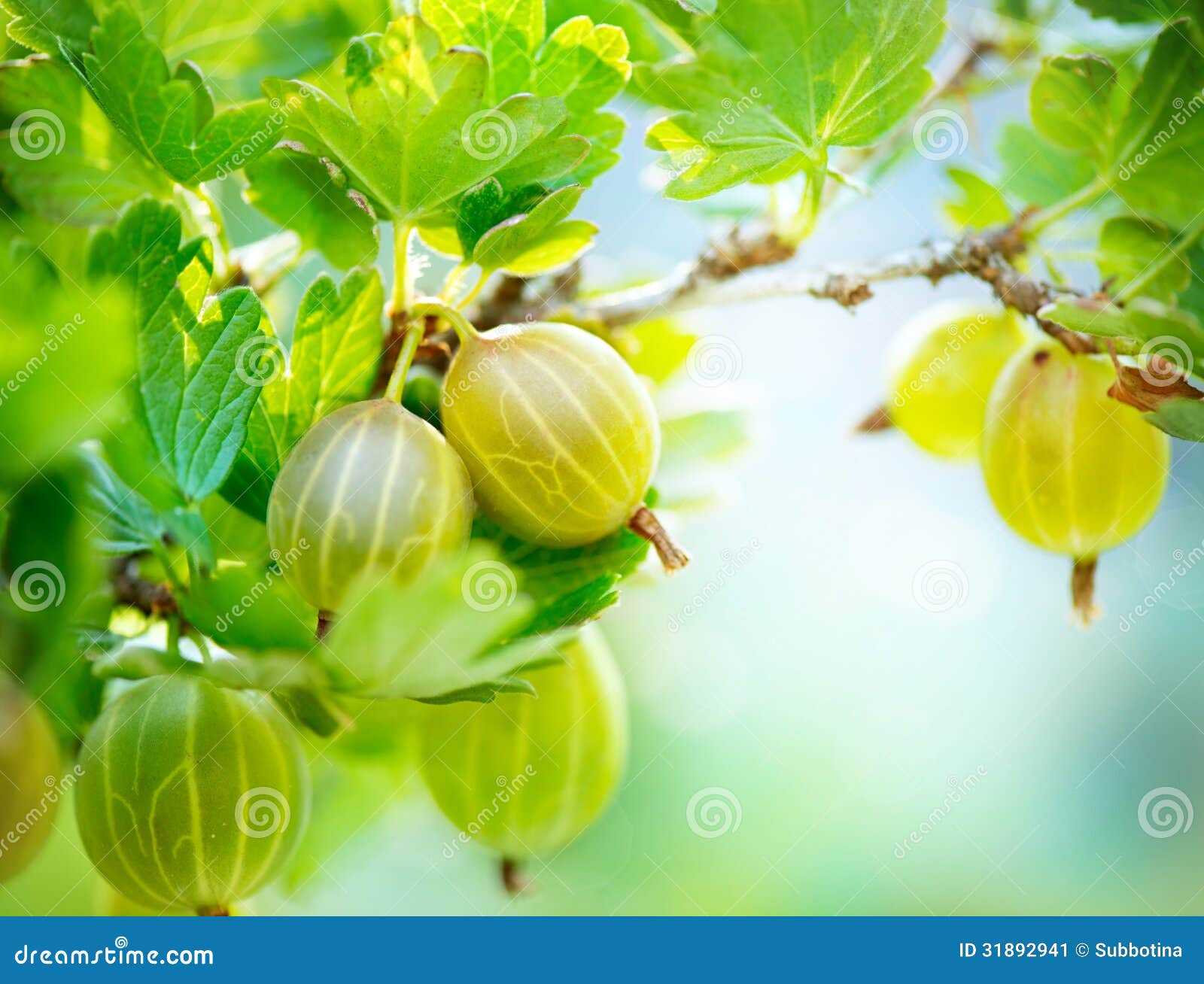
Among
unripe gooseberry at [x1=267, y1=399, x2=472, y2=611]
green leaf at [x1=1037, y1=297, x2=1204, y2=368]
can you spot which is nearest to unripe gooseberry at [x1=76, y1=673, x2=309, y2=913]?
unripe gooseberry at [x1=267, y1=399, x2=472, y2=611]

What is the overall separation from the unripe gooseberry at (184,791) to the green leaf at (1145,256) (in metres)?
0.75

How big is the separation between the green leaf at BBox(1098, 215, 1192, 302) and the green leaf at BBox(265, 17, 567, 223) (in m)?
0.49

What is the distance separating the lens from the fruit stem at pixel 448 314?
645 millimetres

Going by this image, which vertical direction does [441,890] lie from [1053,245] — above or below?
below

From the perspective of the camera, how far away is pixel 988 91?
1.20 metres

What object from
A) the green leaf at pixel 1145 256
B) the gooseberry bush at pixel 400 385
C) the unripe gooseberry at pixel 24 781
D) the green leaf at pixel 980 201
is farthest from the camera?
the green leaf at pixel 980 201

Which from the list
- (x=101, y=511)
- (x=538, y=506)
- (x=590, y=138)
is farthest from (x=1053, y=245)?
(x=101, y=511)

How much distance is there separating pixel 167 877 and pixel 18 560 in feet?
0.78

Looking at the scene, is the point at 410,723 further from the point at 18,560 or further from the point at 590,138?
the point at 590,138

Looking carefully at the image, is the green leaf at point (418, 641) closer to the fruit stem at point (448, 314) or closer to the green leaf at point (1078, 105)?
the fruit stem at point (448, 314)

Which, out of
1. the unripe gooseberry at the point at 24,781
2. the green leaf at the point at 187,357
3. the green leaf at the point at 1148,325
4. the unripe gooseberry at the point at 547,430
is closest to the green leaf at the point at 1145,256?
the green leaf at the point at 1148,325

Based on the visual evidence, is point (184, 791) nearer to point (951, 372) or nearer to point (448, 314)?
point (448, 314)

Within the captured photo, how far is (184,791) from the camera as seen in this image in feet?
2.09

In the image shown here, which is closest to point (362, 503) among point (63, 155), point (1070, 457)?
point (63, 155)
